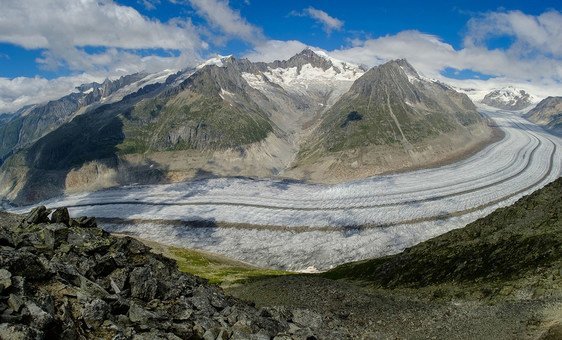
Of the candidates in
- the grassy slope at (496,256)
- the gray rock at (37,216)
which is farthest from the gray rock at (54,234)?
the grassy slope at (496,256)

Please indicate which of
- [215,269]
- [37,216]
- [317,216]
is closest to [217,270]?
[215,269]

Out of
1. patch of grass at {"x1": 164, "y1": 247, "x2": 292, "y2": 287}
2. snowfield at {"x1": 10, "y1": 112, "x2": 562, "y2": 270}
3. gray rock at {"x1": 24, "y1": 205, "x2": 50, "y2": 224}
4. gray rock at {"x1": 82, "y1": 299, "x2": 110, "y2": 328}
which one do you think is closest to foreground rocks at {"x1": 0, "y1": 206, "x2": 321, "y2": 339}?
gray rock at {"x1": 82, "y1": 299, "x2": 110, "y2": 328}

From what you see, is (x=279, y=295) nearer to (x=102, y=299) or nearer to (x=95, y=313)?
(x=102, y=299)

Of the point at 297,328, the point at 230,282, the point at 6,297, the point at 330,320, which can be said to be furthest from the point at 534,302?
the point at 230,282

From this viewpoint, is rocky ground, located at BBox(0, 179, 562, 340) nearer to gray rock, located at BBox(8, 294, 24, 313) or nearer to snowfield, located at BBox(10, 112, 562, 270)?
gray rock, located at BBox(8, 294, 24, 313)

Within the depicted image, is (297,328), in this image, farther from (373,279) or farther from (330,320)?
(373,279)
